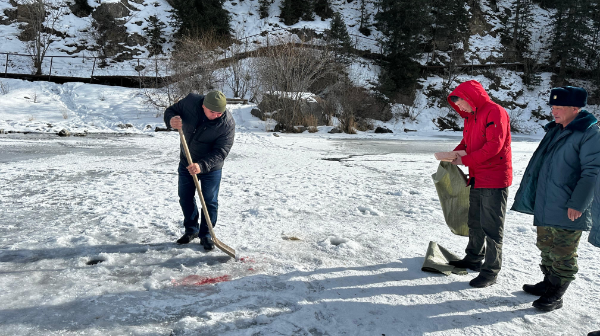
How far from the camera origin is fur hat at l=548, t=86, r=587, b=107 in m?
2.71

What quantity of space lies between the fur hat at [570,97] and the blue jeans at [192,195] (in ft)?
10.0

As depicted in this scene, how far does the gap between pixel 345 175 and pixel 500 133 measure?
5000 mm

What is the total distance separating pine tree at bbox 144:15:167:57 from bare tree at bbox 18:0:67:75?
6.58 metres

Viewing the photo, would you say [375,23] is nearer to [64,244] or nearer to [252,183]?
[252,183]

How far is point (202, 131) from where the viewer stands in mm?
3818

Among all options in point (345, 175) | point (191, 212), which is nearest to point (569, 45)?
point (345, 175)

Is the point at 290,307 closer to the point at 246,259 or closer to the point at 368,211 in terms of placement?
the point at 246,259

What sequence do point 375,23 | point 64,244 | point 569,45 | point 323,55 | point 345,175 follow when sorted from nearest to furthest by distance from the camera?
point 64,244 → point 345,175 → point 323,55 → point 569,45 → point 375,23

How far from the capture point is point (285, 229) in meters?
4.53

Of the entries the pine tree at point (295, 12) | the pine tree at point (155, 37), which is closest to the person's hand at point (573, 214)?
the pine tree at point (155, 37)

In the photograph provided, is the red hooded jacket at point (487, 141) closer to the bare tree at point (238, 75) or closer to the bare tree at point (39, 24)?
the bare tree at point (238, 75)

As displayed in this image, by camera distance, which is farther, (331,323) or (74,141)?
(74,141)

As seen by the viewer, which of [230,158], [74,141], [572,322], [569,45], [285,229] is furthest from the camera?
[569,45]

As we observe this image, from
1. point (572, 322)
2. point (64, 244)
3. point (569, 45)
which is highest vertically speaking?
point (569, 45)
